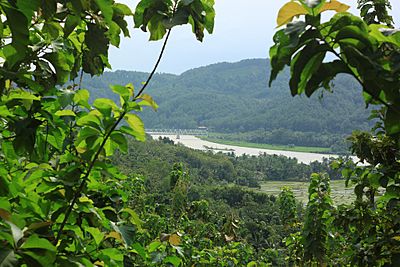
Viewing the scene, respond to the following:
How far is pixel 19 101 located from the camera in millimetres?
1115

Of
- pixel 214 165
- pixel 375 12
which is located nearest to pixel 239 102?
pixel 214 165

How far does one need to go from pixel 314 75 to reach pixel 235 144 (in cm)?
9874

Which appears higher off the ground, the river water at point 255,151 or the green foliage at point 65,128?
the green foliage at point 65,128

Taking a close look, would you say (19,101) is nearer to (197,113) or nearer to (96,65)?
(96,65)

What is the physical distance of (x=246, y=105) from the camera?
130 metres

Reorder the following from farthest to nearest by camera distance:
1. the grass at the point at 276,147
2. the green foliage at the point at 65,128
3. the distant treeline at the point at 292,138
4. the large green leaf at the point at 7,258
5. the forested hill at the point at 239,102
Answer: the forested hill at the point at 239,102, the distant treeline at the point at 292,138, the grass at the point at 276,147, the green foliage at the point at 65,128, the large green leaf at the point at 7,258

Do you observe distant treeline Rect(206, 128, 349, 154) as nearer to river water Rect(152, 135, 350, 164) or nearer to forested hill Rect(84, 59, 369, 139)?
forested hill Rect(84, 59, 369, 139)

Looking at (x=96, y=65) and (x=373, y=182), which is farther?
(x=373, y=182)

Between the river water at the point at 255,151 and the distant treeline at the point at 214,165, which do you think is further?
the river water at the point at 255,151

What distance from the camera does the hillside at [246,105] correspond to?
90.1 m

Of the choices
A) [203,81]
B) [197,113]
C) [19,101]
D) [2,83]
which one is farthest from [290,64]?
[203,81]

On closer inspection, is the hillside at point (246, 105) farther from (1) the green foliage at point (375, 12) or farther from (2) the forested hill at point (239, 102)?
(1) the green foliage at point (375, 12)

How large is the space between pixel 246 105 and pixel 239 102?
395cm

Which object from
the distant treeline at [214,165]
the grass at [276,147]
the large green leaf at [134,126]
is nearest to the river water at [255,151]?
the grass at [276,147]
